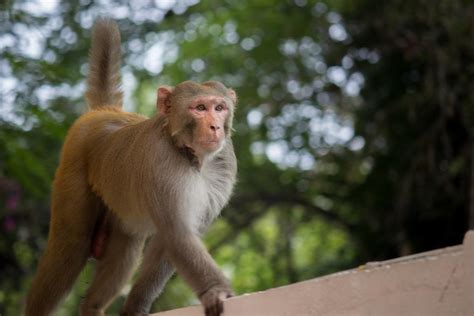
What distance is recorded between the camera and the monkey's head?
4953 millimetres

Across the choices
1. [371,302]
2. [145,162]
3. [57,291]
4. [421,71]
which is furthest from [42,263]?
[421,71]

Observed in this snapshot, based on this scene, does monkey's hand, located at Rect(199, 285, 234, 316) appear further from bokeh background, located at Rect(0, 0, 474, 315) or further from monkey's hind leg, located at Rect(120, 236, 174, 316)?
bokeh background, located at Rect(0, 0, 474, 315)

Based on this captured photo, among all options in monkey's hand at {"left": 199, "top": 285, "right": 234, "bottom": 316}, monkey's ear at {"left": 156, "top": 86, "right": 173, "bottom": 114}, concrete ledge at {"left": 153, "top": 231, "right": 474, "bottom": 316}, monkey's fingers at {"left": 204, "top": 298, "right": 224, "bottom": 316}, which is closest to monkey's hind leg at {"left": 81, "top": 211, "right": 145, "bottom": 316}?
monkey's ear at {"left": 156, "top": 86, "right": 173, "bottom": 114}

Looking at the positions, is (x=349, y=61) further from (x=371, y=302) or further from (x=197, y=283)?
(x=371, y=302)

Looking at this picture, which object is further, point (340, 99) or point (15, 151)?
point (340, 99)

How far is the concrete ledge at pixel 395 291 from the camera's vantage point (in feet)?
10.9

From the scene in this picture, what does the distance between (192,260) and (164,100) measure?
3.42 feet

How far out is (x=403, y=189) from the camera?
10891 mm

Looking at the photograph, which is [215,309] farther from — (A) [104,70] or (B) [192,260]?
(A) [104,70]

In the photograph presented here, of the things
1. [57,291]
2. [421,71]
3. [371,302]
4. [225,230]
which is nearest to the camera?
[371,302]

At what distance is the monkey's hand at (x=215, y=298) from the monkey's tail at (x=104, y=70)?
2307 millimetres

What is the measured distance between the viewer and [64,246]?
223 inches

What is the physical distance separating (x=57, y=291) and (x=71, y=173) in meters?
0.77

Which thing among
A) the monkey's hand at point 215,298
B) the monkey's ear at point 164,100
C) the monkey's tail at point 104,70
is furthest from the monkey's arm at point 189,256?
the monkey's tail at point 104,70
